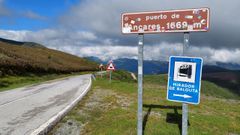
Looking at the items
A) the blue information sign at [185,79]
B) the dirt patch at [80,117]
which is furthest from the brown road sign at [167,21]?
the dirt patch at [80,117]

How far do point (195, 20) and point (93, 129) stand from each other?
5253mm

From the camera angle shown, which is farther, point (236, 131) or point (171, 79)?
point (236, 131)

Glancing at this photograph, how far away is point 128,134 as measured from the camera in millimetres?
8180

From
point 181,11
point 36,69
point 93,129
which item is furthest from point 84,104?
point 36,69

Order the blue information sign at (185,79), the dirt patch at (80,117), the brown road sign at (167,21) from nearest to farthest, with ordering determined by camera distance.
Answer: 1. the blue information sign at (185,79)
2. the brown road sign at (167,21)
3. the dirt patch at (80,117)

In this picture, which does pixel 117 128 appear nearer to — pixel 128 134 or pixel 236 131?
pixel 128 134

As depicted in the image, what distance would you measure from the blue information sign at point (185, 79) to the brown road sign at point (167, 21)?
0.85 meters

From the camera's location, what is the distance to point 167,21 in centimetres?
623

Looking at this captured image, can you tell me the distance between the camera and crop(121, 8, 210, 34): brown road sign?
585cm

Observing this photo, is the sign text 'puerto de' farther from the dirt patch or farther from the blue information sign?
the dirt patch

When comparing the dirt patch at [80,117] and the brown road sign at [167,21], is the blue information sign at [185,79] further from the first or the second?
the dirt patch at [80,117]

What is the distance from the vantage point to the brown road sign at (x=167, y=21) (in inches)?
→ 230

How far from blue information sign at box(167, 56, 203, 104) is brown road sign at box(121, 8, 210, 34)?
85 centimetres

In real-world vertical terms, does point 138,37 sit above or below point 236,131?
above
